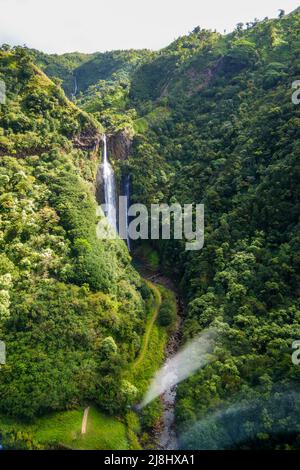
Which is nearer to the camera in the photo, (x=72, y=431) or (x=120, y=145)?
(x=72, y=431)

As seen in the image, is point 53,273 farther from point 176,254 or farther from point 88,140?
point 88,140

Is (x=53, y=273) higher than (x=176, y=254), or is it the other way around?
(x=53, y=273)

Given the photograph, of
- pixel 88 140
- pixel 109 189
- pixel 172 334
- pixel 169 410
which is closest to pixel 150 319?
pixel 172 334

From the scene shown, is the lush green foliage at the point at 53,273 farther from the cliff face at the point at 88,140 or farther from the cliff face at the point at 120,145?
the cliff face at the point at 120,145

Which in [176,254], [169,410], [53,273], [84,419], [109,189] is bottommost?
[169,410]

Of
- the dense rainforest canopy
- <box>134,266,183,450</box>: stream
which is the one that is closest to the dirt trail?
the dense rainforest canopy

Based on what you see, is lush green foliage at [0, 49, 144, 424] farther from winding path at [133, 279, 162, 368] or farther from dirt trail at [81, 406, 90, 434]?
dirt trail at [81, 406, 90, 434]
